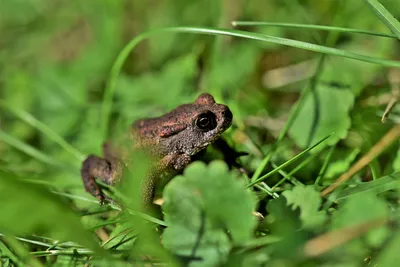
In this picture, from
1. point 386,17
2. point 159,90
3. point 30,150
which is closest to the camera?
point 386,17

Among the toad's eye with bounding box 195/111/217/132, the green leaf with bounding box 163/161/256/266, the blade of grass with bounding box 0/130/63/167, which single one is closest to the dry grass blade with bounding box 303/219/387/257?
the green leaf with bounding box 163/161/256/266

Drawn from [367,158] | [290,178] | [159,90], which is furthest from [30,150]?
[367,158]

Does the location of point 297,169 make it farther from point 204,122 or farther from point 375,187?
point 204,122

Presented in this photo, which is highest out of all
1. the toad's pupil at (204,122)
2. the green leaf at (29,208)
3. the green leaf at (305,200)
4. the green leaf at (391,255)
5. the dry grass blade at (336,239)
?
the toad's pupil at (204,122)

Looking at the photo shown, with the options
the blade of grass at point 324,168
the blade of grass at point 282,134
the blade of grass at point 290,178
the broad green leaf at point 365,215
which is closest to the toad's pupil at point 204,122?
the blade of grass at point 282,134

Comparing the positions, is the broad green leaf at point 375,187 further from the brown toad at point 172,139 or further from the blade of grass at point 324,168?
the brown toad at point 172,139

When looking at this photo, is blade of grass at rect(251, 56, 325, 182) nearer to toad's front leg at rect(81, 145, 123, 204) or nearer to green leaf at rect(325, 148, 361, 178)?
green leaf at rect(325, 148, 361, 178)
